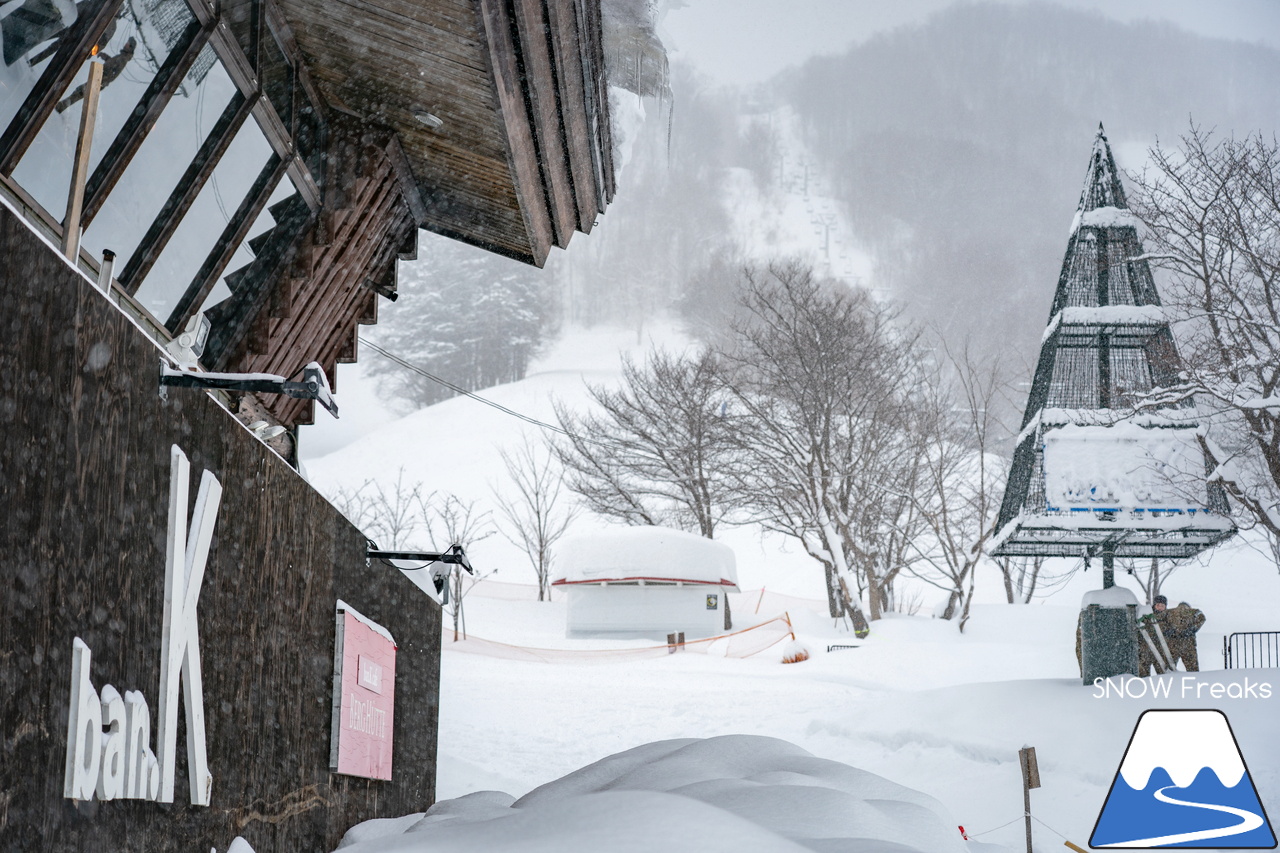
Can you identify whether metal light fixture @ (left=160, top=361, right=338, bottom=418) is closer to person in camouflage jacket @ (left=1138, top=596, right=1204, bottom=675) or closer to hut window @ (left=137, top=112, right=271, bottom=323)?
hut window @ (left=137, top=112, right=271, bottom=323)

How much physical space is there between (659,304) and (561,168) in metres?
126

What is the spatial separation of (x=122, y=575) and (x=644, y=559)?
91.3 ft

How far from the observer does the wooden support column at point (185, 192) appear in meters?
5.18

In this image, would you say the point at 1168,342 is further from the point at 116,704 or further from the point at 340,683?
the point at 116,704

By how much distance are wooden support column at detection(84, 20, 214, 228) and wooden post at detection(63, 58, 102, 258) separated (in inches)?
85.0

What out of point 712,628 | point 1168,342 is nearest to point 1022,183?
point 712,628

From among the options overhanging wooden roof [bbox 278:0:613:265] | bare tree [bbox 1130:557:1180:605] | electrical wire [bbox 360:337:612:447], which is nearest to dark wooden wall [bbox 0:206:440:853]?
overhanging wooden roof [bbox 278:0:613:265]

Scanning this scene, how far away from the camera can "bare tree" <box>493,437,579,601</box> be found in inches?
1719

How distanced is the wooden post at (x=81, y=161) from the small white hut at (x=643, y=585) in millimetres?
27657

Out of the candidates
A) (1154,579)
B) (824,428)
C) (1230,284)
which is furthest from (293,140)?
(1154,579)

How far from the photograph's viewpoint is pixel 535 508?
148ft

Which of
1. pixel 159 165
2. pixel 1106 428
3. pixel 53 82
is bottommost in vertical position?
pixel 53 82

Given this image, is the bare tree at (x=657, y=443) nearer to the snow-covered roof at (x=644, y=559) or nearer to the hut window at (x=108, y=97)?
the snow-covered roof at (x=644, y=559)

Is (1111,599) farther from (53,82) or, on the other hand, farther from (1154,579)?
(1154,579)
